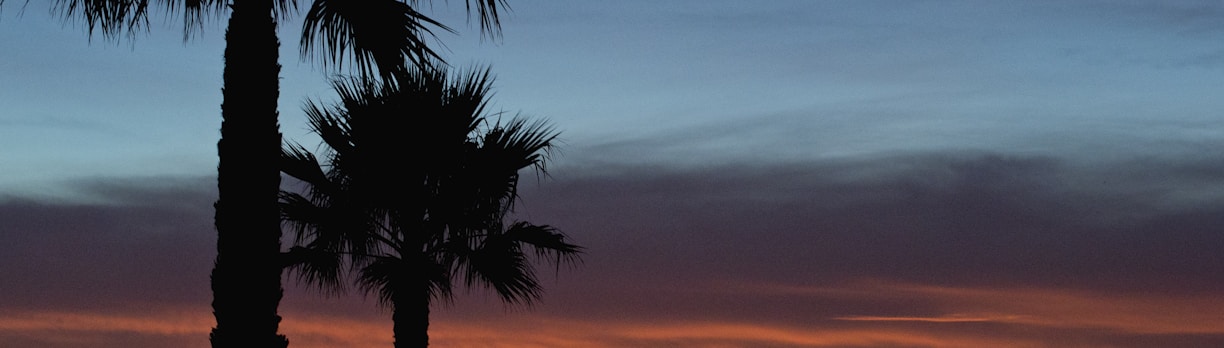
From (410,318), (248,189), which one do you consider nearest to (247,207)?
(248,189)

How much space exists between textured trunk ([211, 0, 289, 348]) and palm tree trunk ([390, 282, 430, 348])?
17.2ft

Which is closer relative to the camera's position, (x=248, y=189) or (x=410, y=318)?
(x=248, y=189)

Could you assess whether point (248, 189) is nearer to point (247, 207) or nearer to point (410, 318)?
point (247, 207)

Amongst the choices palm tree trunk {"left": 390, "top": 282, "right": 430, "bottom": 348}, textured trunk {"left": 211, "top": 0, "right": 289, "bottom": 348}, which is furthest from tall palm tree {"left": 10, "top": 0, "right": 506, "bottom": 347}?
palm tree trunk {"left": 390, "top": 282, "right": 430, "bottom": 348}

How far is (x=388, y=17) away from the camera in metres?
11.2

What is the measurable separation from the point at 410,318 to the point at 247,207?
18.8 feet

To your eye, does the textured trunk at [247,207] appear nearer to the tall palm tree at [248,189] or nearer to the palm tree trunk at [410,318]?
the tall palm tree at [248,189]

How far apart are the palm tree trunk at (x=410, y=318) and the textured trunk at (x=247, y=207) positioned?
5251 mm

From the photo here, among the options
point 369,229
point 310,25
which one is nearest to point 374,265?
point 369,229

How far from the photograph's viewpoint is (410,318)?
15945mm

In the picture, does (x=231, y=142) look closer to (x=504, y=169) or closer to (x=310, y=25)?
(x=310, y=25)

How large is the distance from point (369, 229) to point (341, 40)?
17.4 feet

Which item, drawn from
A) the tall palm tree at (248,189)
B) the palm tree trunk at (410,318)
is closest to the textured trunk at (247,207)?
the tall palm tree at (248,189)

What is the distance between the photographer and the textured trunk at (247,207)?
1045 cm
